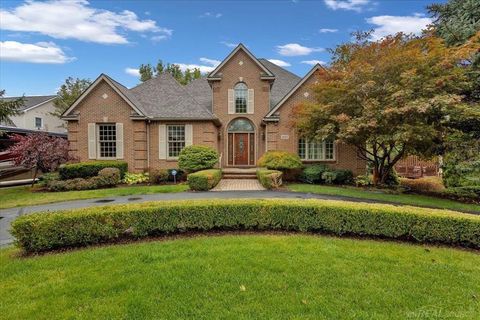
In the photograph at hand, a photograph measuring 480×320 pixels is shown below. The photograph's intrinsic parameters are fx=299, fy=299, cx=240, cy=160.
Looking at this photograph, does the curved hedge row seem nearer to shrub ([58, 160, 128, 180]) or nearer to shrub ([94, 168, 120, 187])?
shrub ([94, 168, 120, 187])

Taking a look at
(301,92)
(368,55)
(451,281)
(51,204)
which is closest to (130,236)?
(451,281)

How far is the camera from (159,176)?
15938 mm

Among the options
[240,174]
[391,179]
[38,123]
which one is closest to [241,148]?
[240,174]

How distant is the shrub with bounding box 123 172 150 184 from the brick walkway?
4.28m

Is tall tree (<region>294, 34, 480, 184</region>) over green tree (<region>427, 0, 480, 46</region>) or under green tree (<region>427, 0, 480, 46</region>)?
under

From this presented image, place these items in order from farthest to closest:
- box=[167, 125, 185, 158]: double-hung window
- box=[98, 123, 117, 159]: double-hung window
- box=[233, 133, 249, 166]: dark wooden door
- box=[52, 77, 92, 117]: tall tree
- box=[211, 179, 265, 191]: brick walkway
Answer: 1. box=[52, 77, 92, 117]: tall tree
2. box=[233, 133, 249, 166]: dark wooden door
3. box=[167, 125, 185, 158]: double-hung window
4. box=[98, 123, 117, 159]: double-hung window
5. box=[211, 179, 265, 191]: brick walkway

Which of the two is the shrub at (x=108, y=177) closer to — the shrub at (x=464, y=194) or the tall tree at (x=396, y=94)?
the tall tree at (x=396, y=94)

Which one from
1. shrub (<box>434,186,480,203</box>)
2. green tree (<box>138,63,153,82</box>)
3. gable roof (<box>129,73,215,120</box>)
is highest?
green tree (<box>138,63,153,82</box>)

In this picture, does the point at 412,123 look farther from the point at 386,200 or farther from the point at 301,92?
the point at 301,92

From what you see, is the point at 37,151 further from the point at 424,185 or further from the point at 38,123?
the point at 38,123

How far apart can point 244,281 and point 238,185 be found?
1054cm

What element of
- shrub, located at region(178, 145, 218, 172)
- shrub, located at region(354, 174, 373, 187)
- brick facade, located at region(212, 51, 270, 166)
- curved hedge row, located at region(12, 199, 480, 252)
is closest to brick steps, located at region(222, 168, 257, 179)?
shrub, located at region(178, 145, 218, 172)

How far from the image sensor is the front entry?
66.1 ft

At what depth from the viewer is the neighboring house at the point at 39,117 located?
30188 millimetres
